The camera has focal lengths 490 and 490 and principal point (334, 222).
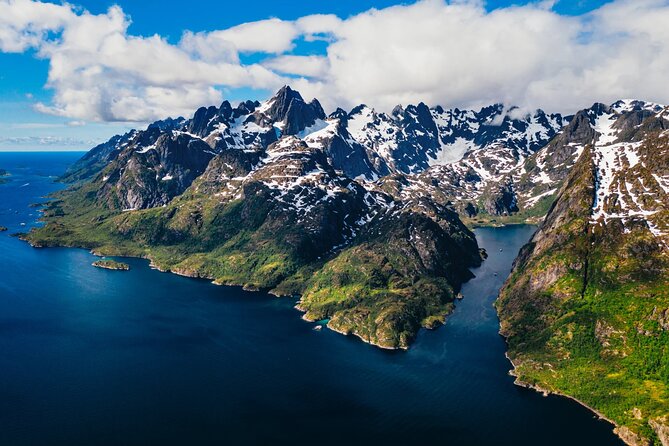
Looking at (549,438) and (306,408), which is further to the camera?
(306,408)

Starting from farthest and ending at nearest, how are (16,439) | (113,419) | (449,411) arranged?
1. (449,411)
2. (113,419)
3. (16,439)

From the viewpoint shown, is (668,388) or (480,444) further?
(668,388)

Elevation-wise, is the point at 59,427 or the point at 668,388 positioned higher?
the point at 668,388

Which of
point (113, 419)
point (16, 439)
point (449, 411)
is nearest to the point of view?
point (16, 439)

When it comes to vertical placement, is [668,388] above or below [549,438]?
above

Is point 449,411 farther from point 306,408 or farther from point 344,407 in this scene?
point 306,408

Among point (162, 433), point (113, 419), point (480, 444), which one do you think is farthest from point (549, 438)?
point (113, 419)

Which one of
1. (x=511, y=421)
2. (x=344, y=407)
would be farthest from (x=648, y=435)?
(x=344, y=407)

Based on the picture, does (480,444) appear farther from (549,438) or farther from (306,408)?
(306,408)

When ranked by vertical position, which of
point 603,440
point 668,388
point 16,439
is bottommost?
point 16,439
